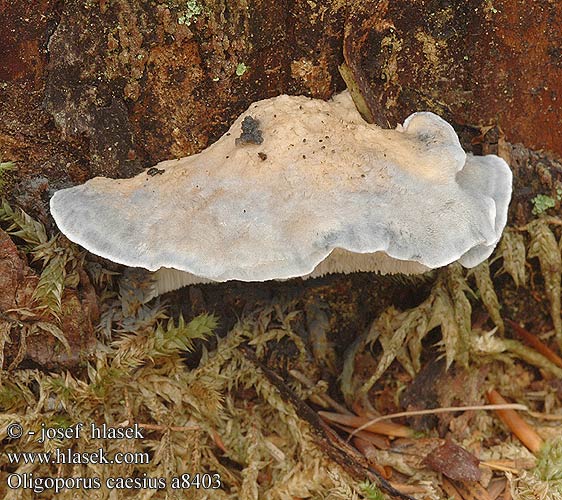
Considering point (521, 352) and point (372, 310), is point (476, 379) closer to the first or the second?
point (521, 352)

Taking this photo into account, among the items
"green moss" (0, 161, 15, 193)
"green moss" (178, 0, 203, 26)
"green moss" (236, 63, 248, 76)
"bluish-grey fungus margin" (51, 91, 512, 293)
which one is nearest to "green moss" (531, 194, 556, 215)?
"bluish-grey fungus margin" (51, 91, 512, 293)

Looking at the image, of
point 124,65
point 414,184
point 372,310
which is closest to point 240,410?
point 372,310

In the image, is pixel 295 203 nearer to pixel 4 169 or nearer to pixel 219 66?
pixel 219 66

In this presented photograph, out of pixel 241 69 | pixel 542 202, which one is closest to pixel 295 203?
pixel 241 69

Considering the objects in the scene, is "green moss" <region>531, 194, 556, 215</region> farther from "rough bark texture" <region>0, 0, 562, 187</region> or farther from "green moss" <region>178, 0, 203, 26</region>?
"green moss" <region>178, 0, 203, 26</region>

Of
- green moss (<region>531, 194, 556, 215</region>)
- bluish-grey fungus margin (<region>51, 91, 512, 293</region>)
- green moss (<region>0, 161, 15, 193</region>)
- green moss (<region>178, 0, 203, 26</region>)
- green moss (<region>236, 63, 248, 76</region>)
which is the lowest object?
green moss (<region>531, 194, 556, 215</region>)
